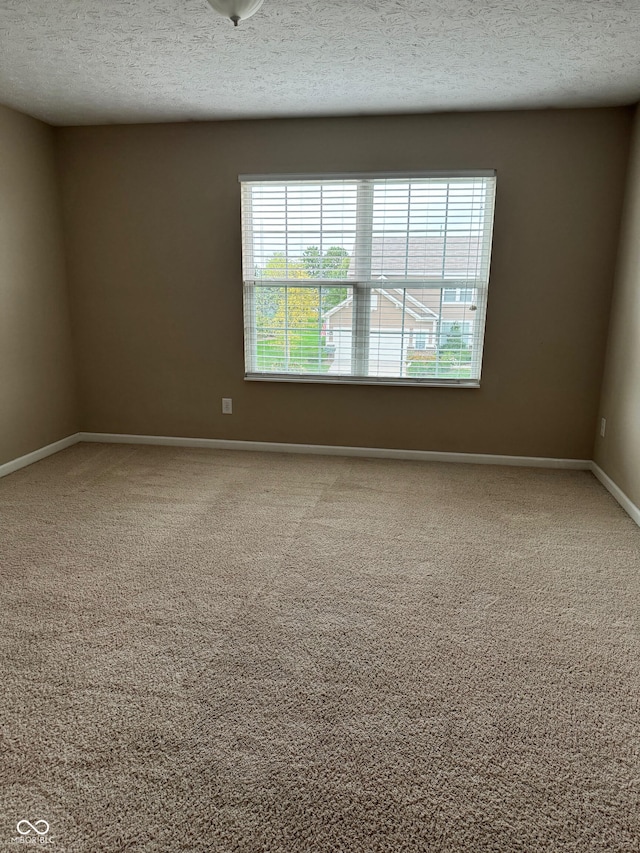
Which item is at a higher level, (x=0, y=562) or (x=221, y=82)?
(x=221, y=82)

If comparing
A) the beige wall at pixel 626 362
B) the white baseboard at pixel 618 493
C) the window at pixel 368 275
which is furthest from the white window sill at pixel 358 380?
the white baseboard at pixel 618 493

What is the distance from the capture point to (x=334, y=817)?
1342mm

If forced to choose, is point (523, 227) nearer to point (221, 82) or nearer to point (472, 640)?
point (221, 82)

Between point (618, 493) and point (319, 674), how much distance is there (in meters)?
2.46

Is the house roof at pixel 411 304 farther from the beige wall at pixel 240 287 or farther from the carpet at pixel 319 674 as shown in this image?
the carpet at pixel 319 674

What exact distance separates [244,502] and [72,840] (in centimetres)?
211

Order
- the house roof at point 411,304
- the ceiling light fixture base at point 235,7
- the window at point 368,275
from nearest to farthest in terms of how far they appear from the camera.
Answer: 1. the ceiling light fixture base at point 235,7
2. the window at point 368,275
3. the house roof at point 411,304

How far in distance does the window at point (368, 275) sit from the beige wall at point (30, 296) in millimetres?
1474

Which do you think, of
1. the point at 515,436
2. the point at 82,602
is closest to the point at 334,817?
the point at 82,602

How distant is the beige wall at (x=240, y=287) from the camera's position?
3615mm

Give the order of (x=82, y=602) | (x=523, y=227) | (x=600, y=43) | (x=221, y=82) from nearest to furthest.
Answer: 1. (x=82, y=602)
2. (x=600, y=43)
3. (x=221, y=82)
4. (x=523, y=227)

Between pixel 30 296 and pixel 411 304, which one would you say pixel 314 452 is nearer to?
pixel 411 304

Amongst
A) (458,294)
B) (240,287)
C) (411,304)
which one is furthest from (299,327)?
(458,294)

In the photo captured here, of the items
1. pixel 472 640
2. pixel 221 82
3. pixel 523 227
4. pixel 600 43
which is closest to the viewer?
pixel 472 640
